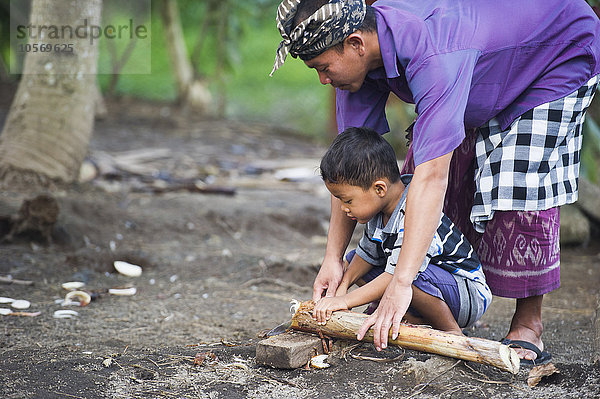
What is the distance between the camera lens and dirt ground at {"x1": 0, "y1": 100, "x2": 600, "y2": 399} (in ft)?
7.51

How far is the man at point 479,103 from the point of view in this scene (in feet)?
7.08

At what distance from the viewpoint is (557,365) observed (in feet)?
8.23

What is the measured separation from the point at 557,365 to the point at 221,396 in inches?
50.6

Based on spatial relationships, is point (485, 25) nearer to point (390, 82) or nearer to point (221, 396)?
point (390, 82)

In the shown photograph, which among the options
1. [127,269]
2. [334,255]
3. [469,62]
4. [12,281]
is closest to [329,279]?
[334,255]

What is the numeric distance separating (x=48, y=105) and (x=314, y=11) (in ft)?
11.2

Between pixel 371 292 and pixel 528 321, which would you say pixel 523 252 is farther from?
pixel 371 292

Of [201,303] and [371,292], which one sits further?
[201,303]

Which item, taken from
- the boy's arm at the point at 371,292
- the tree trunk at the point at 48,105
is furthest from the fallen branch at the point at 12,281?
the boy's arm at the point at 371,292

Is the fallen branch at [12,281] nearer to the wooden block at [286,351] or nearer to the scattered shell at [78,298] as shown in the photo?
the scattered shell at [78,298]

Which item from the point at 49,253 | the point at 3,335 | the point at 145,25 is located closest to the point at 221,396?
the point at 3,335

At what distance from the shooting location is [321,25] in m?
2.16

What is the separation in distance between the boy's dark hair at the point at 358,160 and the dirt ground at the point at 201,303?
2.19 feet

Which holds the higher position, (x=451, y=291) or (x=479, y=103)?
(x=479, y=103)
